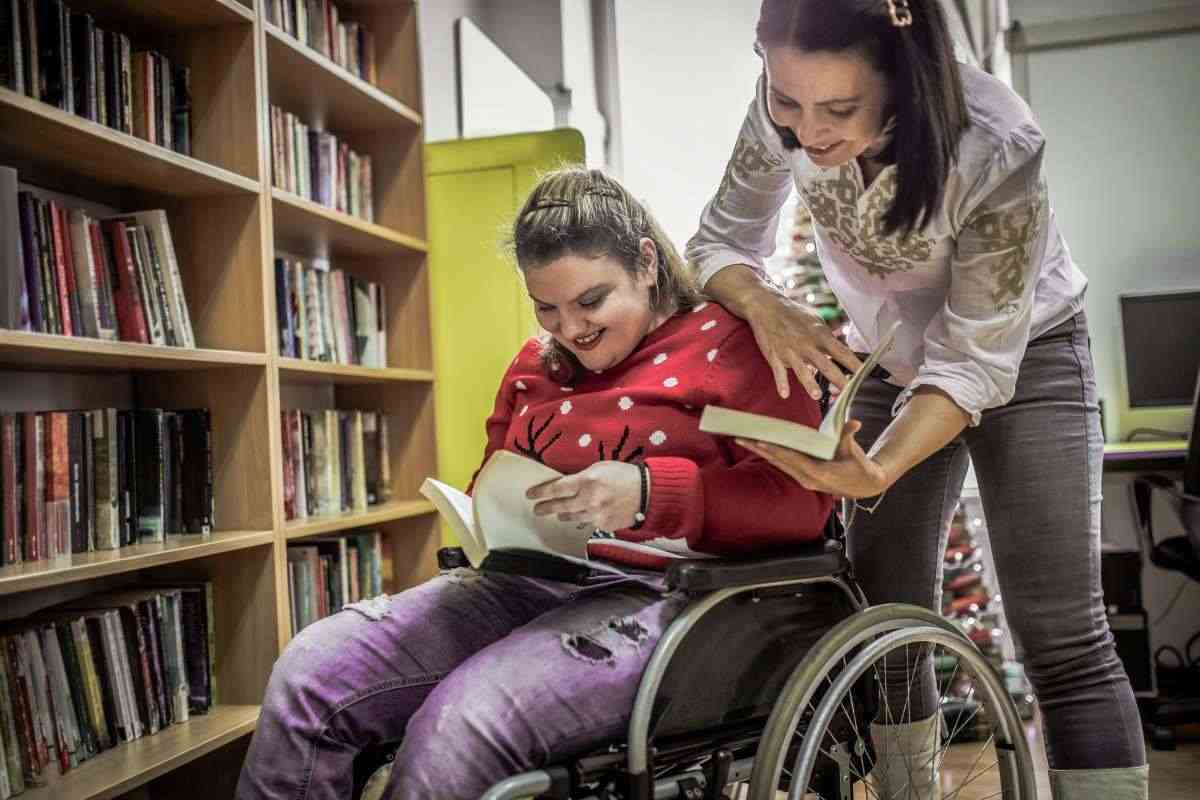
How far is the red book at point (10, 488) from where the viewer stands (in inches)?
65.0

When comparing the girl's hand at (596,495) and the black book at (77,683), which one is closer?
the girl's hand at (596,495)

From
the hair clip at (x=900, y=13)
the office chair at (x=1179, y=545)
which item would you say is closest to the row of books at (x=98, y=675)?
the hair clip at (x=900, y=13)

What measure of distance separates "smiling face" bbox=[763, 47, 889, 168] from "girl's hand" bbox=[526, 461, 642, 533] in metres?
0.43

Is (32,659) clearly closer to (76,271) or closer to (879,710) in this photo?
(76,271)

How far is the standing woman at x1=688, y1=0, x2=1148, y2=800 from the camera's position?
3.74ft

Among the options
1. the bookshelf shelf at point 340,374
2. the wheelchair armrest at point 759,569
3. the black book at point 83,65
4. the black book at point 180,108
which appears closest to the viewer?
the wheelchair armrest at point 759,569

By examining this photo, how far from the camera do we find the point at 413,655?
1.21 meters

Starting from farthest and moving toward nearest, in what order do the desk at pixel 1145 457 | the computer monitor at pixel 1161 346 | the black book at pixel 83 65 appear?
1. the computer monitor at pixel 1161 346
2. the desk at pixel 1145 457
3. the black book at pixel 83 65

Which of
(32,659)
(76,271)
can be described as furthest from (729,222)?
(32,659)

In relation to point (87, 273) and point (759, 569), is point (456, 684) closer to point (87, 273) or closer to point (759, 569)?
point (759, 569)

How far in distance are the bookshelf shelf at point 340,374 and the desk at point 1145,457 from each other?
1924 millimetres

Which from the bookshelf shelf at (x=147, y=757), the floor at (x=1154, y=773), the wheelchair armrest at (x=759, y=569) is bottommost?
the floor at (x=1154, y=773)

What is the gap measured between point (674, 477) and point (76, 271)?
127 cm

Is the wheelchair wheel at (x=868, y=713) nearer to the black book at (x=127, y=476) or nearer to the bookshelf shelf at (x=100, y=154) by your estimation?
the black book at (x=127, y=476)
